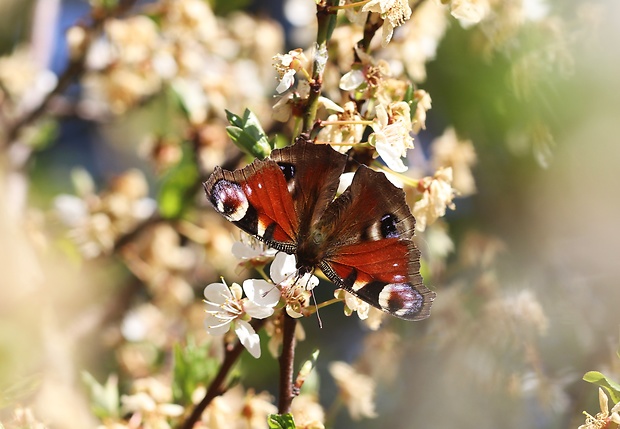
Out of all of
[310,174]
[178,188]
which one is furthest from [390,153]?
[178,188]

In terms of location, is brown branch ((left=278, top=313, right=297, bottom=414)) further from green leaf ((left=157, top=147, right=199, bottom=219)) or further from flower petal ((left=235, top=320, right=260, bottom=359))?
green leaf ((left=157, top=147, right=199, bottom=219))

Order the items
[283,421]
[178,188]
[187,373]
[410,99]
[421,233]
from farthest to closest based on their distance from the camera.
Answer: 1. [421,233]
2. [178,188]
3. [187,373]
4. [410,99]
5. [283,421]

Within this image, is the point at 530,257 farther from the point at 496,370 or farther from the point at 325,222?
the point at 325,222

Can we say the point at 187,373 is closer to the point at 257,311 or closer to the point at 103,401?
the point at 103,401

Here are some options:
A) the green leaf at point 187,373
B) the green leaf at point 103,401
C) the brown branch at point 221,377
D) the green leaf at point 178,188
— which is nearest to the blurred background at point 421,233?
the green leaf at point 178,188

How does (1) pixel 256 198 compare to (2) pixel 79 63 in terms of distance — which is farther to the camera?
(2) pixel 79 63

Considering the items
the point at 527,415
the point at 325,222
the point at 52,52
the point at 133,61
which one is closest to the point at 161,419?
the point at 325,222

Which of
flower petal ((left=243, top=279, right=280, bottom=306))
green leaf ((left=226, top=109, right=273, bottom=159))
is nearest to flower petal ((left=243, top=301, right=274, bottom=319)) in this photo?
flower petal ((left=243, top=279, right=280, bottom=306))
